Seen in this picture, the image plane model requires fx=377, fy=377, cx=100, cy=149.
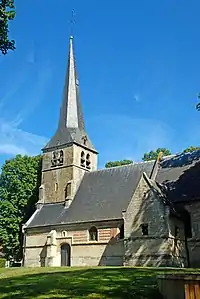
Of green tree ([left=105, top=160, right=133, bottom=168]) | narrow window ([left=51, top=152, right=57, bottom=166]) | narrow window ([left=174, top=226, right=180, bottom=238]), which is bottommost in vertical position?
narrow window ([left=174, top=226, right=180, bottom=238])

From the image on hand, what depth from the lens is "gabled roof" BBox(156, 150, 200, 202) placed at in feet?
92.4

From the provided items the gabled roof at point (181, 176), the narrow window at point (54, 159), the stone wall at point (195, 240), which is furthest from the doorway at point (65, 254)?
the stone wall at point (195, 240)

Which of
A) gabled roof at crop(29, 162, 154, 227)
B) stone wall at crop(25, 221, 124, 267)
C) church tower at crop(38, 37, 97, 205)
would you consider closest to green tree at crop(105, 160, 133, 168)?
church tower at crop(38, 37, 97, 205)

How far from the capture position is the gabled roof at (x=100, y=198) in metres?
31.9

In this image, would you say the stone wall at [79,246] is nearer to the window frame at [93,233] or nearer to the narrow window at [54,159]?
the window frame at [93,233]

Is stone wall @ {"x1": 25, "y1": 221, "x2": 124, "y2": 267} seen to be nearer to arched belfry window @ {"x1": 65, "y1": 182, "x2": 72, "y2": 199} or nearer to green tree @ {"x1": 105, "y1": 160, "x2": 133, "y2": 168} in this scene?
arched belfry window @ {"x1": 65, "y1": 182, "x2": 72, "y2": 199}

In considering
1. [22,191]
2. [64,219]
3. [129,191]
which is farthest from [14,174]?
[129,191]

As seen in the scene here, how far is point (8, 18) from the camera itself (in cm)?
1181

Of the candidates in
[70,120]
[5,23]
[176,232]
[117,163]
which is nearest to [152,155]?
[117,163]

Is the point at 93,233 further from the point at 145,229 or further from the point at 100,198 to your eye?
the point at 145,229

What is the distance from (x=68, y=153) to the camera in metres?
39.6

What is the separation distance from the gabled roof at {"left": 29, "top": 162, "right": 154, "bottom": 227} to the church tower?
1.16 metres

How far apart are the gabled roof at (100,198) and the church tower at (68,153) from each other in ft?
3.81

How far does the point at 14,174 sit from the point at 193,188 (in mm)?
24314
